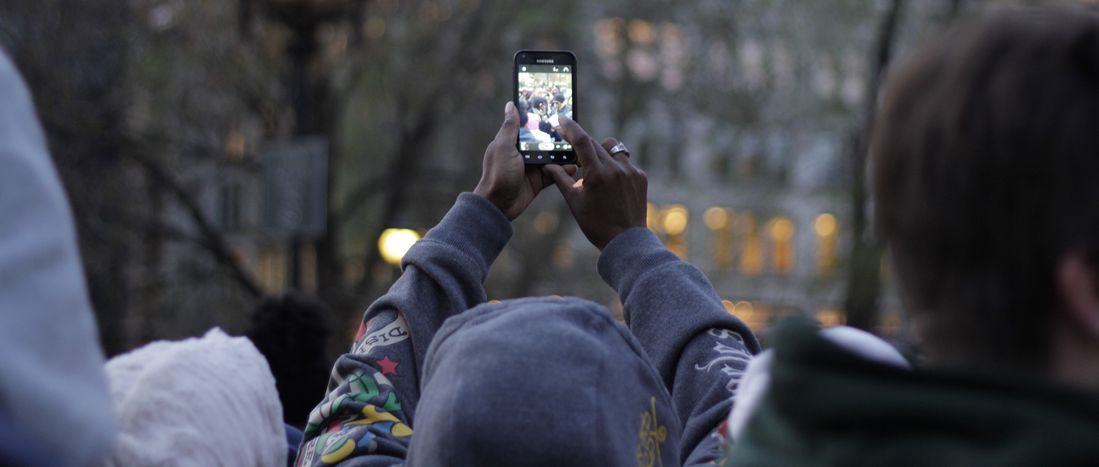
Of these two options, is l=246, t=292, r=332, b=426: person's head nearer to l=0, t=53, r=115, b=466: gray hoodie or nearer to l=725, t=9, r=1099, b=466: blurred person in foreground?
l=0, t=53, r=115, b=466: gray hoodie

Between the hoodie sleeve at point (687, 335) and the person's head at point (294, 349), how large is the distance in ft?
6.90

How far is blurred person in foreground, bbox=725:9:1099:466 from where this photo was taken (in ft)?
4.06

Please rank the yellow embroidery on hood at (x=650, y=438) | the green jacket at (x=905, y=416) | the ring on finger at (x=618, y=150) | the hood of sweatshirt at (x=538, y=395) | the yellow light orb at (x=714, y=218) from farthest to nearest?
1. the yellow light orb at (x=714, y=218)
2. the ring on finger at (x=618, y=150)
3. the yellow embroidery on hood at (x=650, y=438)
4. the hood of sweatshirt at (x=538, y=395)
5. the green jacket at (x=905, y=416)

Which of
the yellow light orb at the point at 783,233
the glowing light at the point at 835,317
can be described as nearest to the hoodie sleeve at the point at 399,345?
the glowing light at the point at 835,317

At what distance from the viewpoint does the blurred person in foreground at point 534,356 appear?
177cm

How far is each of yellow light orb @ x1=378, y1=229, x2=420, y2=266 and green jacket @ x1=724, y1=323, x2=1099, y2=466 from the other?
13531 mm

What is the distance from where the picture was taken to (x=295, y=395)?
441 cm

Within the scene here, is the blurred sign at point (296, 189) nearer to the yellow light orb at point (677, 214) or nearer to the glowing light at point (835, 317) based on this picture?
the glowing light at point (835, 317)

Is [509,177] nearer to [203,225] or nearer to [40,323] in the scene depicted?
[40,323]

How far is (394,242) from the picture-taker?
15.3 metres

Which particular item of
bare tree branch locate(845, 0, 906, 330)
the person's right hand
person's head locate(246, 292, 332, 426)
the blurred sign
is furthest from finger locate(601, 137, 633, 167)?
bare tree branch locate(845, 0, 906, 330)

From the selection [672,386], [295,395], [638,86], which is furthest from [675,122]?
[672,386]

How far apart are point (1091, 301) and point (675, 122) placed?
54.5 ft

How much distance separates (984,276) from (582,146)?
4.84ft
